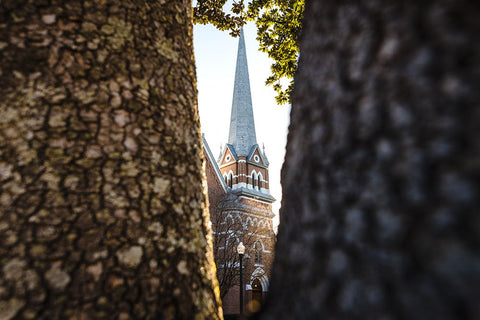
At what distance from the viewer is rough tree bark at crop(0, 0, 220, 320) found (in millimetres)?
927

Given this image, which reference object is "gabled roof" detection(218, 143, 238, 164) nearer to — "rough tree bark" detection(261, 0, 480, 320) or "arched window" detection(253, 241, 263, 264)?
"arched window" detection(253, 241, 263, 264)

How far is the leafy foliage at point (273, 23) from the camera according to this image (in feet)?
15.9

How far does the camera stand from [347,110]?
2.10ft

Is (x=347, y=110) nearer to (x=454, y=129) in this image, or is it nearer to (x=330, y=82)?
(x=330, y=82)

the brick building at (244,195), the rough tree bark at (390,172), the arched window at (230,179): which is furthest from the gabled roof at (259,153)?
the rough tree bark at (390,172)

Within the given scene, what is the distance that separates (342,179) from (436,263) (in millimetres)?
226

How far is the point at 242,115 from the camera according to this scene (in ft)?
117

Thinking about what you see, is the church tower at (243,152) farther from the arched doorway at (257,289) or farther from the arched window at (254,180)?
the arched doorway at (257,289)

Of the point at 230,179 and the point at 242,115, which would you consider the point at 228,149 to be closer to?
the point at 230,179

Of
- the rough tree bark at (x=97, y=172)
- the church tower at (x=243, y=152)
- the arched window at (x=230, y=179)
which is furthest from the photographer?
the arched window at (x=230, y=179)

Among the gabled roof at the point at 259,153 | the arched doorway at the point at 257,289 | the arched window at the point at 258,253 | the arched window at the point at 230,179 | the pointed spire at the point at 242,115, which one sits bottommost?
the arched doorway at the point at 257,289

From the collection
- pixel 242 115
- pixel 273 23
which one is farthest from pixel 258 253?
pixel 273 23

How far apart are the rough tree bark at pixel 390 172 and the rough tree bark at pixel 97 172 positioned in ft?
1.62

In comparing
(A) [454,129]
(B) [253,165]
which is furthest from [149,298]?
(B) [253,165]
